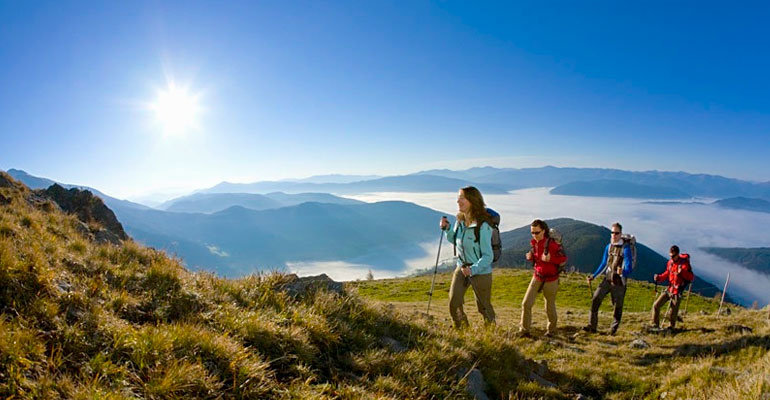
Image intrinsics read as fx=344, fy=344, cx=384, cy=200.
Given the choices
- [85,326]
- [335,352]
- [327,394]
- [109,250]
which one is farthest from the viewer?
[109,250]

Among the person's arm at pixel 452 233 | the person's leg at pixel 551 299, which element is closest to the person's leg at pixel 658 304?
the person's leg at pixel 551 299

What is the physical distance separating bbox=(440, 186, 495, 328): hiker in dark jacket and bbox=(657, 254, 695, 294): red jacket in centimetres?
789

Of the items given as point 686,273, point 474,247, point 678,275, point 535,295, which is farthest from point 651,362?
point 686,273

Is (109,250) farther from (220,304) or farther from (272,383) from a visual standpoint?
(272,383)

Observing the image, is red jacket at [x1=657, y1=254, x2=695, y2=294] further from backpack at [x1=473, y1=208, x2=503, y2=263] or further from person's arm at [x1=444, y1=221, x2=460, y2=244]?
person's arm at [x1=444, y1=221, x2=460, y2=244]

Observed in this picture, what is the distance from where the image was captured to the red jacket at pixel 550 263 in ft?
29.0

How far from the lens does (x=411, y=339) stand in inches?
202

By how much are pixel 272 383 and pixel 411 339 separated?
244 centimetres

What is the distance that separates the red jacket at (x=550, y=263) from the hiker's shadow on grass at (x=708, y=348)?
243 centimetres

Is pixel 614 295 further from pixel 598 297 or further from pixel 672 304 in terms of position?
pixel 672 304

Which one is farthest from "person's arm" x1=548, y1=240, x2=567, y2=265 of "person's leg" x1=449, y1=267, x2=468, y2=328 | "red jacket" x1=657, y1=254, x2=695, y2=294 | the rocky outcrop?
the rocky outcrop

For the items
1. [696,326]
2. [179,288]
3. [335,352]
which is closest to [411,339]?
[335,352]

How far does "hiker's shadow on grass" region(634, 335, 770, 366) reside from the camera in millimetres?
7634

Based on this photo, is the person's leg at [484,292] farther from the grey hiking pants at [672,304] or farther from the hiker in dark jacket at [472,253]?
the grey hiking pants at [672,304]
